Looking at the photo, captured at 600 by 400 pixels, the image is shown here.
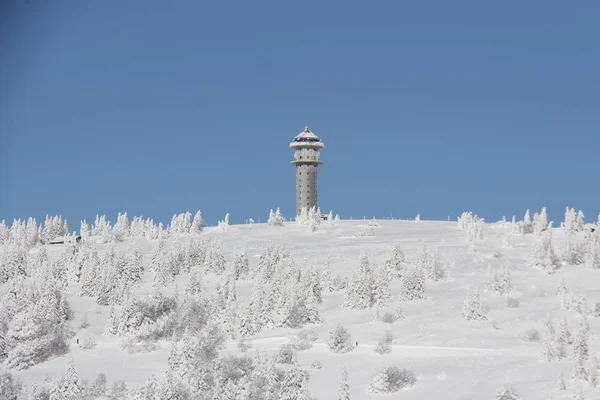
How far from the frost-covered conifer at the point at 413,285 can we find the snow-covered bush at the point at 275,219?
6760cm

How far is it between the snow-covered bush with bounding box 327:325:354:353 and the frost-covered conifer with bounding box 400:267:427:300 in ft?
51.1

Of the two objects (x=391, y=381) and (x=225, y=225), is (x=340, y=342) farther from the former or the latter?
(x=225, y=225)

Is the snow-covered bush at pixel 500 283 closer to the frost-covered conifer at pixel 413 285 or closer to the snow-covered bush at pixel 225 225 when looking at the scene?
the frost-covered conifer at pixel 413 285

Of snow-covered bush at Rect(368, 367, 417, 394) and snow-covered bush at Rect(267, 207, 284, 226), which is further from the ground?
snow-covered bush at Rect(267, 207, 284, 226)

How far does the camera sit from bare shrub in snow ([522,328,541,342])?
7962cm

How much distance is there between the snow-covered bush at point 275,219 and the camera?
16625cm

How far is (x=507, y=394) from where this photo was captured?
205 feet

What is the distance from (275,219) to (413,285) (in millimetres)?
70667

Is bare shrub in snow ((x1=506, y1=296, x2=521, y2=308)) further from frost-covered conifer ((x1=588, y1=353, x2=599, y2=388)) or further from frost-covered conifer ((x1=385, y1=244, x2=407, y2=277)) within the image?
frost-covered conifer ((x1=588, y1=353, x2=599, y2=388))

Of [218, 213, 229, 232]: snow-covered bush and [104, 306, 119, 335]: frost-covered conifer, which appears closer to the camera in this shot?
[104, 306, 119, 335]: frost-covered conifer

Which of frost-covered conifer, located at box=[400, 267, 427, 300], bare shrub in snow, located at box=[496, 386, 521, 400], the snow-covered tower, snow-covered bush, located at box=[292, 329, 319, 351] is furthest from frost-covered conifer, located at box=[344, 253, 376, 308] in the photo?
the snow-covered tower

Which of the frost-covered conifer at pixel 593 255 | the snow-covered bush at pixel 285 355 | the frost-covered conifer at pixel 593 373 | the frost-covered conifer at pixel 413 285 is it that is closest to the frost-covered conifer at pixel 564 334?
the frost-covered conifer at pixel 593 373

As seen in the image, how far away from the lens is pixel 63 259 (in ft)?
407

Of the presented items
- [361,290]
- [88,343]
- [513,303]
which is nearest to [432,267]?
[361,290]
